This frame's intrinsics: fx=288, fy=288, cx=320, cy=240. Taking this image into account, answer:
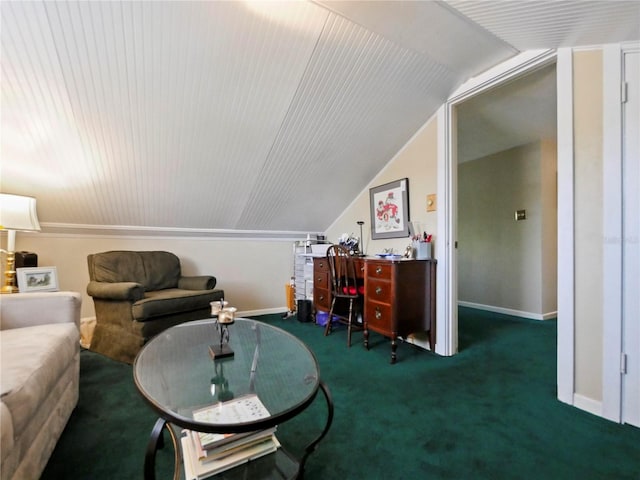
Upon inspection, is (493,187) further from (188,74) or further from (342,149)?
Result: (188,74)

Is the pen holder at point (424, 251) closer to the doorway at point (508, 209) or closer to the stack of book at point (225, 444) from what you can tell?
the doorway at point (508, 209)

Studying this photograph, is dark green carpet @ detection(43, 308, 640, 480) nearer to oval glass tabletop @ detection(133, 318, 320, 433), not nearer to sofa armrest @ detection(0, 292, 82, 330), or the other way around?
oval glass tabletop @ detection(133, 318, 320, 433)

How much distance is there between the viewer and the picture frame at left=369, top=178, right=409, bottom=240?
112 inches

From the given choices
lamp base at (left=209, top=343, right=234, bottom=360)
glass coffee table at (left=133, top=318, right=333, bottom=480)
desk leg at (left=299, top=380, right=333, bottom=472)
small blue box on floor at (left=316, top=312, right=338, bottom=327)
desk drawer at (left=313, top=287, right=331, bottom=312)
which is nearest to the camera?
glass coffee table at (left=133, top=318, right=333, bottom=480)

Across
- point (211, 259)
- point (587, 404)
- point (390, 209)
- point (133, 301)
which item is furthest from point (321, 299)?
point (587, 404)

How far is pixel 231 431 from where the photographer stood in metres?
0.77

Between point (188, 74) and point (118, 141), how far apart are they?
2.71 feet

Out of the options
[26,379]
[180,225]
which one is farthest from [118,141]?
[26,379]

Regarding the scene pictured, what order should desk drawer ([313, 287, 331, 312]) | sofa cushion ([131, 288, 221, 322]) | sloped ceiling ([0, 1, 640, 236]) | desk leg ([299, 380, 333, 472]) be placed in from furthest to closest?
desk drawer ([313, 287, 331, 312])
sofa cushion ([131, 288, 221, 322])
sloped ceiling ([0, 1, 640, 236])
desk leg ([299, 380, 333, 472])

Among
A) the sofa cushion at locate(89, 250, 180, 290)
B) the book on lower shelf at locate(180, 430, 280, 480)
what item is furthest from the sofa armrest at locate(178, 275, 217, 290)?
the book on lower shelf at locate(180, 430, 280, 480)

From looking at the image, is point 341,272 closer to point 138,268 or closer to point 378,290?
point 378,290

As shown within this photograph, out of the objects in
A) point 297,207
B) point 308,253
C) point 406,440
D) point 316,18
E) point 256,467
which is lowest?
point 406,440

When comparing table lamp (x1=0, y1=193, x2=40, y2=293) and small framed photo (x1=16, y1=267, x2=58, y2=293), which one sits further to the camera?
small framed photo (x1=16, y1=267, x2=58, y2=293)

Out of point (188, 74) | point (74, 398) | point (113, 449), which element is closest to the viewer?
point (113, 449)
